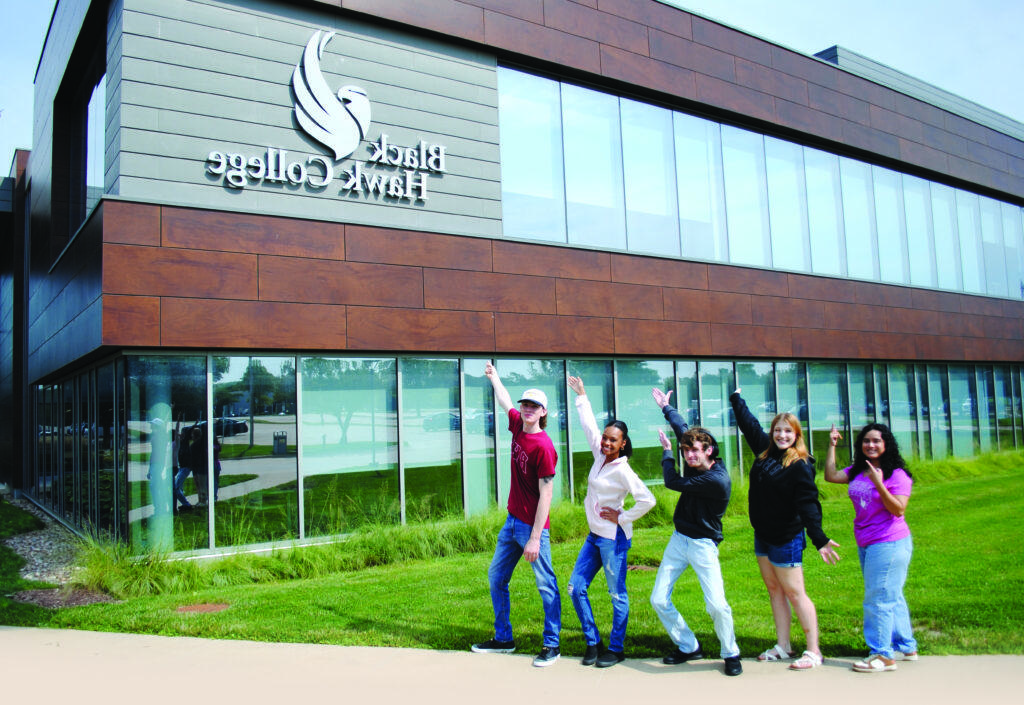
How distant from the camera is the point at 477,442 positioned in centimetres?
1326

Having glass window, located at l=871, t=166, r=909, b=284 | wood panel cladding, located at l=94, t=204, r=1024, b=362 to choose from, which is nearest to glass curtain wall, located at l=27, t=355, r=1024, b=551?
wood panel cladding, located at l=94, t=204, r=1024, b=362

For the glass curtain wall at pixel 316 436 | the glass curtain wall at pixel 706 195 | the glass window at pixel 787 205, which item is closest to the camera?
the glass curtain wall at pixel 316 436

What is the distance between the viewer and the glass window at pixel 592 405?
14.4m

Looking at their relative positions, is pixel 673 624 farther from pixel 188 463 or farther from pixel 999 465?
pixel 999 465

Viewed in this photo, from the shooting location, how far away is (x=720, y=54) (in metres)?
17.0

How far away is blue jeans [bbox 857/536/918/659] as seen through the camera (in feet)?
18.5

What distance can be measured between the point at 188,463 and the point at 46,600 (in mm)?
2308

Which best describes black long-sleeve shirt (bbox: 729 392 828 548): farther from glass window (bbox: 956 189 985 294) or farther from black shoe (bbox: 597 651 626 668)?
glass window (bbox: 956 189 985 294)

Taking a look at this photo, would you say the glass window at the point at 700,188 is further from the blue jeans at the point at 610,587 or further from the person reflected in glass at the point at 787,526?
the blue jeans at the point at 610,587

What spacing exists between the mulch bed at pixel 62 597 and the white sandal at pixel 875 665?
23.9ft

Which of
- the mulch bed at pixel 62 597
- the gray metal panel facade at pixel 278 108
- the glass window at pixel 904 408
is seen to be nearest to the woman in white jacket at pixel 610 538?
the mulch bed at pixel 62 597

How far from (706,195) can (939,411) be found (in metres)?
9.90

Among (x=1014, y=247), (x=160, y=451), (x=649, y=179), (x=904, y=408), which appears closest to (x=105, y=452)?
(x=160, y=451)

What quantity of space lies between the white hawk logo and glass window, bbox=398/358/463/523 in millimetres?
3338
